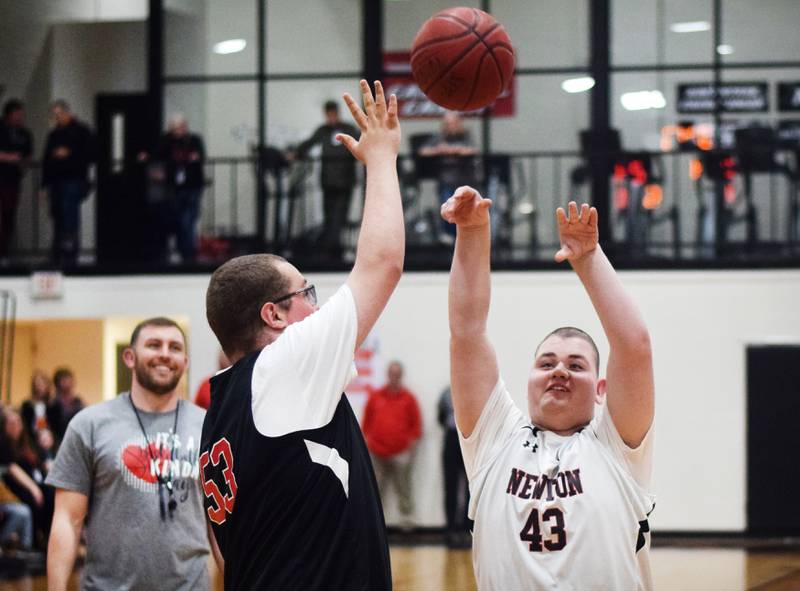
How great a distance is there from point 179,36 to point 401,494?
618 centimetres

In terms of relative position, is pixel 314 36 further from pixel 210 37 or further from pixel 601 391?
pixel 601 391

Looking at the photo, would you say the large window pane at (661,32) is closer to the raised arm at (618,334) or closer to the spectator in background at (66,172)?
the spectator in background at (66,172)

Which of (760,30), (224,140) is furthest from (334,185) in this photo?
(760,30)

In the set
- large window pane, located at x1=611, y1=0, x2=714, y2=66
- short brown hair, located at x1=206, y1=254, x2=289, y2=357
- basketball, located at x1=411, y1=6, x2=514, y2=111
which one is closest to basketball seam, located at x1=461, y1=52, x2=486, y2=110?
basketball, located at x1=411, y1=6, x2=514, y2=111

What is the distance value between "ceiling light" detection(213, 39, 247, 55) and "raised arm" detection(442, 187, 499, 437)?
12022mm

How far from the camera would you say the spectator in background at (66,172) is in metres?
13.4

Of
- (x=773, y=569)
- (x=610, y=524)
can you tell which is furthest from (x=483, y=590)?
(x=773, y=569)

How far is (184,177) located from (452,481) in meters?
4.34

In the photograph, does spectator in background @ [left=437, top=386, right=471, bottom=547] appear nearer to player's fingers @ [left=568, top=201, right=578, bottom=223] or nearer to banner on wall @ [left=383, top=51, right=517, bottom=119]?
banner on wall @ [left=383, top=51, right=517, bottom=119]

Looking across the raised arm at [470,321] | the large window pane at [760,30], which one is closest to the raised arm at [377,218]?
the raised arm at [470,321]

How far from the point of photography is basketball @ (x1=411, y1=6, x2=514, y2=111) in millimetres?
4027

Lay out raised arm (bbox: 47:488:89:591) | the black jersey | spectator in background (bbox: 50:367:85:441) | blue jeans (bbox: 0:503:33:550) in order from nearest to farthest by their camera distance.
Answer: the black jersey → raised arm (bbox: 47:488:89:591) → blue jeans (bbox: 0:503:33:550) → spectator in background (bbox: 50:367:85:441)

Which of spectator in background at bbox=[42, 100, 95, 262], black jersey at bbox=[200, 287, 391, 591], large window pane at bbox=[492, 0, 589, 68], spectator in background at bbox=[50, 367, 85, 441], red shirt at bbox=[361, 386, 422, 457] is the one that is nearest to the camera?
black jersey at bbox=[200, 287, 391, 591]

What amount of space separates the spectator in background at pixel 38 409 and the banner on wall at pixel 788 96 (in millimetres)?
8626
